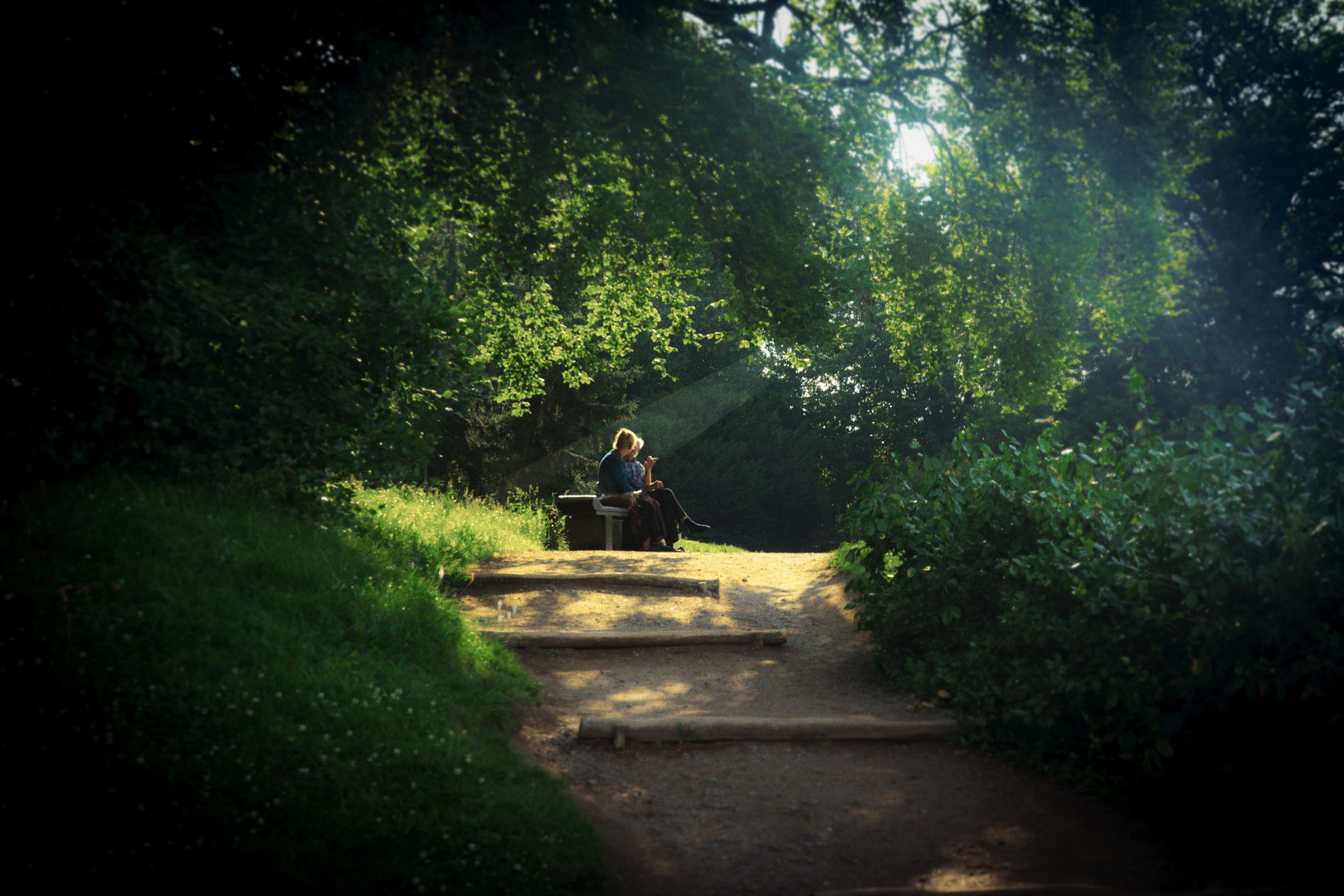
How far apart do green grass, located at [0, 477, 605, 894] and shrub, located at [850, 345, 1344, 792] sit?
9.64ft

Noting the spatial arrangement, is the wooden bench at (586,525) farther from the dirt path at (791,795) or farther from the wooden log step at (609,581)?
the dirt path at (791,795)

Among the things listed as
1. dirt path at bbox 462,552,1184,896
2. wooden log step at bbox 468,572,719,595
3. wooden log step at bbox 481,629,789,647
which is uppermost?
wooden log step at bbox 468,572,719,595

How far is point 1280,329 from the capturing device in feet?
58.3

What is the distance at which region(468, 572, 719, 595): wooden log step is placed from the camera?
840 centimetres

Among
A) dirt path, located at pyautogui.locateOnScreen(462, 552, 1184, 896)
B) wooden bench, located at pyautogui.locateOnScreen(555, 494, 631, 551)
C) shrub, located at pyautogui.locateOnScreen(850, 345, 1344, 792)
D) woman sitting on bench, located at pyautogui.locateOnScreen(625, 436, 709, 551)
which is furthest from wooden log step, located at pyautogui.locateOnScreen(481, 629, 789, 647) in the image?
wooden bench, located at pyautogui.locateOnScreen(555, 494, 631, 551)

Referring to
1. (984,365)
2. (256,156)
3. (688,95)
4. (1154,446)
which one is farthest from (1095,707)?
(984,365)

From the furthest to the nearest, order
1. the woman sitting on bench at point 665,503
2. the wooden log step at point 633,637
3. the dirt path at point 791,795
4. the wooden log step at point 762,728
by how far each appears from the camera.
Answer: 1. the woman sitting on bench at point 665,503
2. the wooden log step at point 633,637
3. the wooden log step at point 762,728
4. the dirt path at point 791,795

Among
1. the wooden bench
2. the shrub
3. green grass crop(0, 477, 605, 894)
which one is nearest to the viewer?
green grass crop(0, 477, 605, 894)

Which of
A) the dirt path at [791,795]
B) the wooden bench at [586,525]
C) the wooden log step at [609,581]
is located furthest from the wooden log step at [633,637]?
the wooden bench at [586,525]

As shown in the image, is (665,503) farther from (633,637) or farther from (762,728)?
(762,728)

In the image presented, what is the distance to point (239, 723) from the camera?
11.7ft

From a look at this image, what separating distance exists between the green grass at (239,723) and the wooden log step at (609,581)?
312 centimetres

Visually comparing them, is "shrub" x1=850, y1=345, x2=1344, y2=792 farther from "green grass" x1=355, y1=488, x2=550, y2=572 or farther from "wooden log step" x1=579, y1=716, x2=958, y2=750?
"green grass" x1=355, y1=488, x2=550, y2=572

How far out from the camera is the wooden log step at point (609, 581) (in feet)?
27.6
